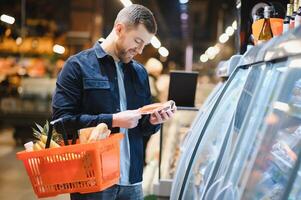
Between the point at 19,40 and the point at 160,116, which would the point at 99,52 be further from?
the point at 19,40

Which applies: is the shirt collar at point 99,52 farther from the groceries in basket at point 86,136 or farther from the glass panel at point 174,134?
the glass panel at point 174,134

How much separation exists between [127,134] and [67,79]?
0.40 meters

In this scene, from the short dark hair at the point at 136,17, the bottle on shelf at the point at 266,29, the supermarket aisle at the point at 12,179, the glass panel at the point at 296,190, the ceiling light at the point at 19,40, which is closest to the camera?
the glass panel at the point at 296,190

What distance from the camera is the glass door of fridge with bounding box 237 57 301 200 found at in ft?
4.77

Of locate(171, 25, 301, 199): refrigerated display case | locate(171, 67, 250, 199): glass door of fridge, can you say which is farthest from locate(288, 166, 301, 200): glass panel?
locate(171, 67, 250, 199): glass door of fridge

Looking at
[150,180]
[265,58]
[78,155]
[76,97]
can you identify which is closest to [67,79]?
[76,97]

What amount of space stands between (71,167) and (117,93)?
1.51 feet

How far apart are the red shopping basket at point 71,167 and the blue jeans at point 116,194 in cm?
13

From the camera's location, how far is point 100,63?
2141 mm

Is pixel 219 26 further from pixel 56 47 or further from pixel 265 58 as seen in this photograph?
pixel 265 58

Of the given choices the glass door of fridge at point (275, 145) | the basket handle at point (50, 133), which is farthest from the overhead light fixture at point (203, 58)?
the glass door of fridge at point (275, 145)

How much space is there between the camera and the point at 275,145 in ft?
5.18

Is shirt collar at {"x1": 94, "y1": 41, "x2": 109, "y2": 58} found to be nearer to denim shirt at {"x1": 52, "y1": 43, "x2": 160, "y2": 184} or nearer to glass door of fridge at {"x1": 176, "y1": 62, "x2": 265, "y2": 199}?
denim shirt at {"x1": 52, "y1": 43, "x2": 160, "y2": 184}

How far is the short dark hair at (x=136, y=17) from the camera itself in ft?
6.91
